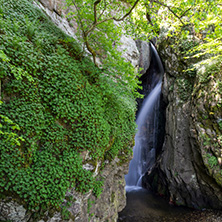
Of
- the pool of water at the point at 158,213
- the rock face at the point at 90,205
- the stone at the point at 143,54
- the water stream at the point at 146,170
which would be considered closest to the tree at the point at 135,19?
the rock face at the point at 90,205

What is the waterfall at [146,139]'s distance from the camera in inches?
512

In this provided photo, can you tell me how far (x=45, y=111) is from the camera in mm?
3971

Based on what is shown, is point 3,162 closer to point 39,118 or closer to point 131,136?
point 39,118

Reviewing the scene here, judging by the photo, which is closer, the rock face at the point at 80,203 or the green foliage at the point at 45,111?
the rock face at the point at 80,203

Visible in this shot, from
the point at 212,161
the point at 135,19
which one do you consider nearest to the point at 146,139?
the point at 212,161

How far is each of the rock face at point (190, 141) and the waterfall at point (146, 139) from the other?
133 centimetres

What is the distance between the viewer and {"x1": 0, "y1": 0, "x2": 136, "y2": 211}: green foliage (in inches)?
126

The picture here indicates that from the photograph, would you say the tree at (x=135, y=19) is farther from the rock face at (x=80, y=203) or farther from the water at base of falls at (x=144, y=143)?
the water at base of falls at (x=144, y=143)

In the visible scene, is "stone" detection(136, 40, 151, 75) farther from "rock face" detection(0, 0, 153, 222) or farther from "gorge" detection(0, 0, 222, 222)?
"rock face" detection(0, 0, 153, 222)

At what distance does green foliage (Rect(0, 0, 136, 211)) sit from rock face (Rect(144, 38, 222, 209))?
6094 millimetres

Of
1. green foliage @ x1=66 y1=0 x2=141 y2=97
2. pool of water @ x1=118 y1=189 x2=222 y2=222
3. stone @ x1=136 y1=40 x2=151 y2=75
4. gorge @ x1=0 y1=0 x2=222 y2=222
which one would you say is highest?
stone @ x1=136 y1=40 x2=151 y2=75

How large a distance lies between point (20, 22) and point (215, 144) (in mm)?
9492

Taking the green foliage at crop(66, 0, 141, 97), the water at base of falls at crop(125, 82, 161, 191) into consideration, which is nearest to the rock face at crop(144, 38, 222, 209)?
the water at base of falls at crop(125, 82, 161, 191)

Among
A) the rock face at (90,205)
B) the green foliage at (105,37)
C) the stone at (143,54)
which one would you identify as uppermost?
the stone at (143,54)
